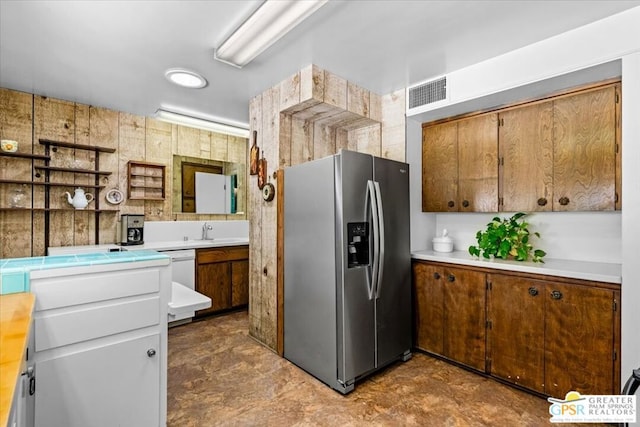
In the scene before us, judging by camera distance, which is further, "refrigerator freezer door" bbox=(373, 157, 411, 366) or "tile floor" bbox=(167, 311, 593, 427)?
"refrigerator freezer door" bbox=(373, 157, 411, 366)

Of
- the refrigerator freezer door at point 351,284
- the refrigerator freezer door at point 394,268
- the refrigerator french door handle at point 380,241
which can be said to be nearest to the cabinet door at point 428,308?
the refrigerator freezer door at point 394,268

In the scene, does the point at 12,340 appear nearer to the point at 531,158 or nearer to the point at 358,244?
the point at 358,244

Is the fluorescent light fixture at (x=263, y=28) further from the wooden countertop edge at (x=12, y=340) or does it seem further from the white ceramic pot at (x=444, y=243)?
the white ceramic pot at (x=444, y=243)

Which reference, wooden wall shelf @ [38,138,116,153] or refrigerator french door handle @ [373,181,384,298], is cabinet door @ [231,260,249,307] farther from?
refrigerator french door handle @ [373,181,384,298]

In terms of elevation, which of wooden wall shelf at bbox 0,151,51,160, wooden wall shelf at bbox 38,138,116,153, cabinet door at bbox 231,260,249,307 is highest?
wooden wall shelf at bbox 38,138,116,153

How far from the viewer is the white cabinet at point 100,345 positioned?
4.56 feet

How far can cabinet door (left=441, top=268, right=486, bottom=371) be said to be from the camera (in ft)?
8.23

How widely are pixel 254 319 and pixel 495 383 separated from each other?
2.21 meters

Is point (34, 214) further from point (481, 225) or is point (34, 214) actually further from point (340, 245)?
point (481, 225)

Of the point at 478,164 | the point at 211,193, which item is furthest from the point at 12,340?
the point at 211,193

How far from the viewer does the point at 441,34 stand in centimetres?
220

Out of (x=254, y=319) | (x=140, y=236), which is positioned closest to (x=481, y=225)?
(x=254, y=319)

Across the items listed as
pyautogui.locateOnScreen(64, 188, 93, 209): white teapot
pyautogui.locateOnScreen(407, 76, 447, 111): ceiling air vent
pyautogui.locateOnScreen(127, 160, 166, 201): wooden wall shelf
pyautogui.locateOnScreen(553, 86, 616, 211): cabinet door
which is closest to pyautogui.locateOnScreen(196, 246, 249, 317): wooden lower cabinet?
pyautogui.locateOnScreen(127, 160, 166, 201): wooden wall shelf

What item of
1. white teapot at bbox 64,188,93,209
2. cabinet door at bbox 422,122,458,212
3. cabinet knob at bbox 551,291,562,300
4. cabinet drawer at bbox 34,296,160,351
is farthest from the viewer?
white teapot at bbox 64,188,93,209
